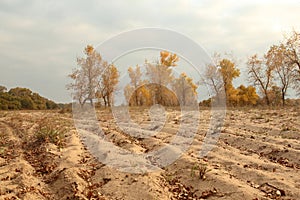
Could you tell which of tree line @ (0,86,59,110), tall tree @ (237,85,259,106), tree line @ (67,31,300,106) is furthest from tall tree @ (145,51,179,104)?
tall tree @ (237,85,259,106)

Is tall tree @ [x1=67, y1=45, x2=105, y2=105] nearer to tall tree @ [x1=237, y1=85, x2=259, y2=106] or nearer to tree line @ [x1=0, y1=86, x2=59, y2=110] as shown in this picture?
tree line @ [x1=0, y1=86, x2=59, y2=110]

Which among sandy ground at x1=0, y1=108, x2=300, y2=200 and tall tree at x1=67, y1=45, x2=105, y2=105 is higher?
tall tree at x1=67, y1=45, x2=105, y2=105

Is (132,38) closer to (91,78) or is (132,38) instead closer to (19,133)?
(19,133)

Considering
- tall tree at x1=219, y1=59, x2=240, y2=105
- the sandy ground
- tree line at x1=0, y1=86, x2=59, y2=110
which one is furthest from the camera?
tall tree at x1=219, y1=59, x2=240, y2=105

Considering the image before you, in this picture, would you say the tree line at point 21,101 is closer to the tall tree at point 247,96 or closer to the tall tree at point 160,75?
the tall tree at point 160,75

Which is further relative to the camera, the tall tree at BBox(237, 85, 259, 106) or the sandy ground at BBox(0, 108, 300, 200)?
the tall tree at BBox(237, 85, 259, 106)

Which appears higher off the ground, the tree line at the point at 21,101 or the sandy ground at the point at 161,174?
the tree line at the point at 21,101

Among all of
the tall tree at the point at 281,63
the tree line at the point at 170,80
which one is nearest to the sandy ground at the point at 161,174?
the tree line at the point at 170,80

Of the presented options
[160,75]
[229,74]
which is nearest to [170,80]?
[160,75]

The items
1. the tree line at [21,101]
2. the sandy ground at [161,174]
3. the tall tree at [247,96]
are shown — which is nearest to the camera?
the sandy ground at [161,174]

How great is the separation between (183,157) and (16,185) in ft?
10.9

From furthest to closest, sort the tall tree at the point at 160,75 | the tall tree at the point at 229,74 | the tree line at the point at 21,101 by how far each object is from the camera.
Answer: the tall tree at the point at 229,74
the tree line at the point at 21,101
the tall tree at the point at 160,75

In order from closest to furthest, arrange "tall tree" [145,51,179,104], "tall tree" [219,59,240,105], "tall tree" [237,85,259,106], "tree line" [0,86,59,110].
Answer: "tall tree" [145,51,179,104], "tree line" [0,86,59,110], "tall tree" [219,59,240,105], "tall tree" [237,85,259,106]

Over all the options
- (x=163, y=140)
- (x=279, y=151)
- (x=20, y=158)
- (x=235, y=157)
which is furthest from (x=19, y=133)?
(x=279, y=151)
